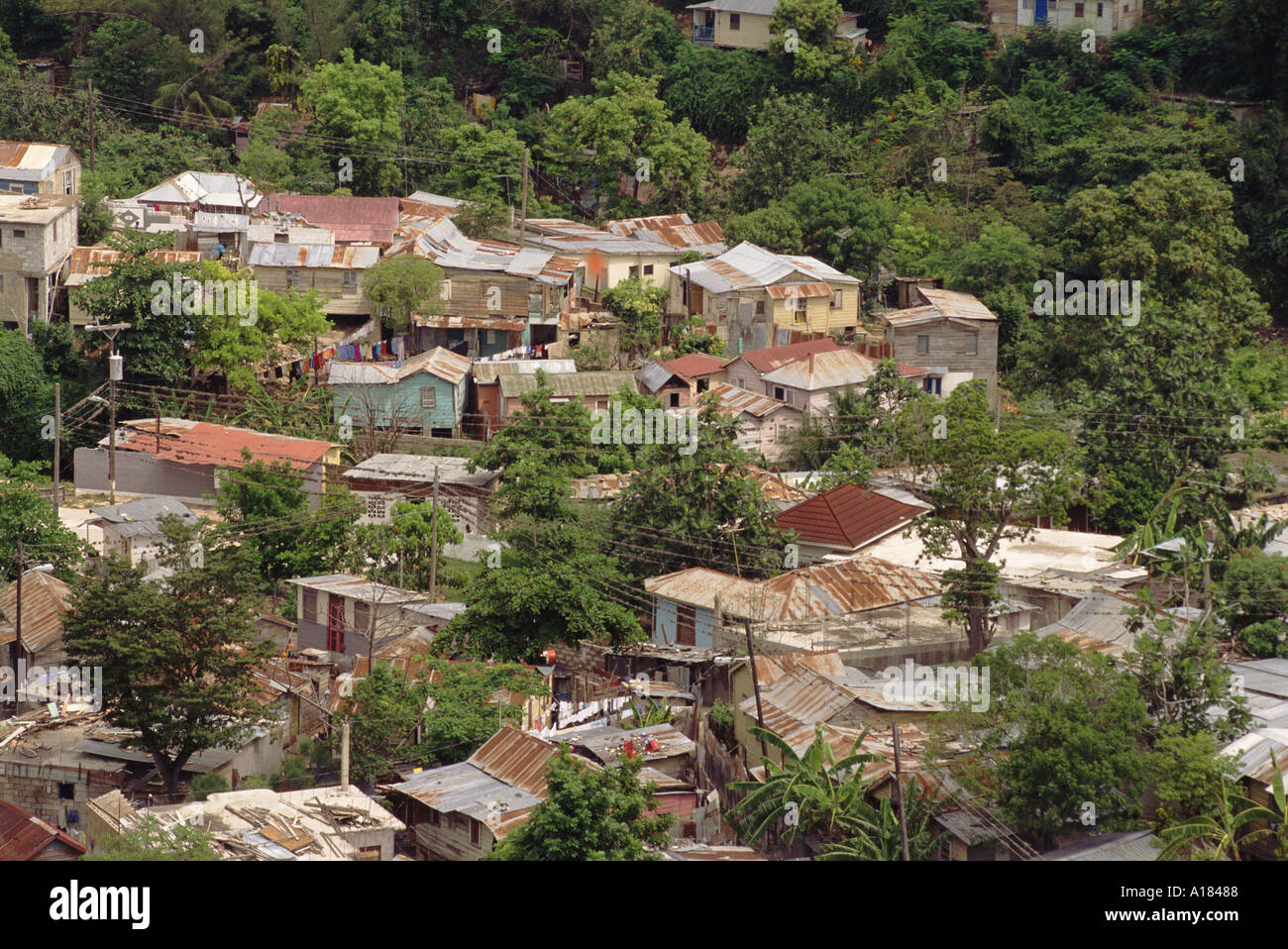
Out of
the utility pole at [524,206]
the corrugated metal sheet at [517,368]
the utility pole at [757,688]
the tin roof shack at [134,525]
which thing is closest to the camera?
the utility pole at [757,688]

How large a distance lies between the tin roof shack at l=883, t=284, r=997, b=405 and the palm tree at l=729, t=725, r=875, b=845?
15747 millimetres

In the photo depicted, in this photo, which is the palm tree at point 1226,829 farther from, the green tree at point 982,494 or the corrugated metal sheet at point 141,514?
the corrugated metal sheet at point 141,514

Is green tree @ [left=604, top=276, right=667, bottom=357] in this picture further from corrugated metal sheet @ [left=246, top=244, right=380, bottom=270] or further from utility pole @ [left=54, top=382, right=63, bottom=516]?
utility pole @ [left=54, top=382, right=63, bottom=516]

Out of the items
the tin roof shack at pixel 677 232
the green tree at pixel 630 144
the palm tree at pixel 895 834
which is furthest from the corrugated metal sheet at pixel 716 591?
the green tree at pixel 630 144

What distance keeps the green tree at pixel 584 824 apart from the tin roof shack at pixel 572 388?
50.2 feet

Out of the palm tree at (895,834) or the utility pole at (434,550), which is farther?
the utility pole at (434,550)

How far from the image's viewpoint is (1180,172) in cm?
3116

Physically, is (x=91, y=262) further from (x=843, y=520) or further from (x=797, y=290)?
(x=843, y=520)

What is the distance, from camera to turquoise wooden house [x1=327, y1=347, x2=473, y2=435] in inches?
1144

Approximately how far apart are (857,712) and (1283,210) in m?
20.9

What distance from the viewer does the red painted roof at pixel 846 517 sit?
24.2 m

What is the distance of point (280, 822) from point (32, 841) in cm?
229

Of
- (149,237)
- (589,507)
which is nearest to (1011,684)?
(589,507)

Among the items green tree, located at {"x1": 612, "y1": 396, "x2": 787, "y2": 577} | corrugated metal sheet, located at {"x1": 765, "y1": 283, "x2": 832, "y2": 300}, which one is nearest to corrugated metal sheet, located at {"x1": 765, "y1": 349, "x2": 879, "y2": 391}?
corrugated metal sheet, located at {"x1": 765, "y1": 283, "x2": 832, "y2": 300}
